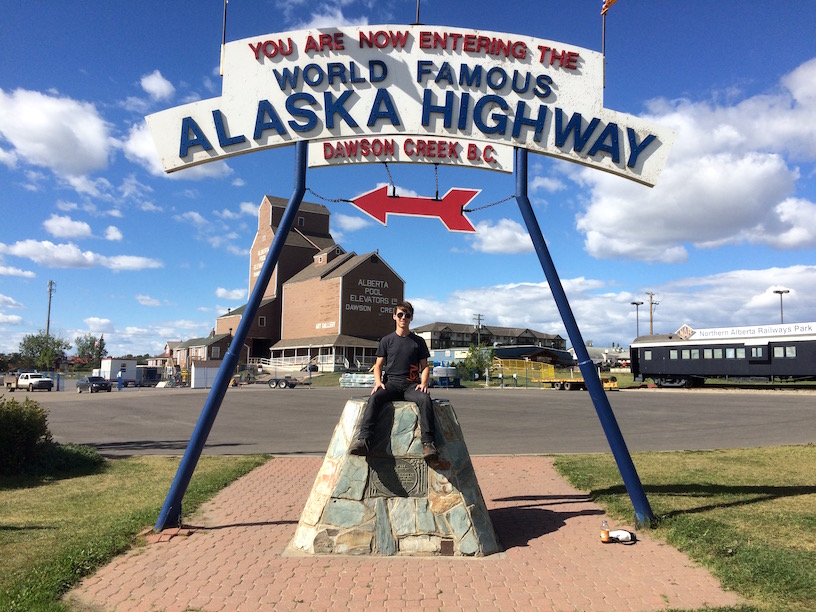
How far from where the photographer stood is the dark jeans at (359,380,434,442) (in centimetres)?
545

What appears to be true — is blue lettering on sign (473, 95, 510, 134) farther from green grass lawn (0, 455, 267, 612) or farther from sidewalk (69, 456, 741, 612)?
green grass lawn (0, 455, 267, 612)

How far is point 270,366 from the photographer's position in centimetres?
6519

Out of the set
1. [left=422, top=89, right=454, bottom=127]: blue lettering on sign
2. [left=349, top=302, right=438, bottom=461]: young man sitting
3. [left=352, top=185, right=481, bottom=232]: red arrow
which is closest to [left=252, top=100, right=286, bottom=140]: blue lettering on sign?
[left=352, top=185, right=481, bottom=232]: red arrow

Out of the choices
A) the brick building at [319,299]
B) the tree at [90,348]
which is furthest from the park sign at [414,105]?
the tree at [90,348]

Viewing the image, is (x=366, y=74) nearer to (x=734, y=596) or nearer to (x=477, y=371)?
(x=734, y=596)

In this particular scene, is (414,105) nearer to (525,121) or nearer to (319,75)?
(319,75)

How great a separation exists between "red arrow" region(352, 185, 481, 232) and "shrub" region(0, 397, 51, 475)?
679 cm

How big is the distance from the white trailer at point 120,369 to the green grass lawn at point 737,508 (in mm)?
59213

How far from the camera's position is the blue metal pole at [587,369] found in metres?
6.46

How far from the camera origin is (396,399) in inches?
225

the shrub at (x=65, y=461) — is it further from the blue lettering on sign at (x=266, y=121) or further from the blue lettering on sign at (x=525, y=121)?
the blue lettering on sign at (x=525, y=121)

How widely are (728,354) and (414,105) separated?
3295cm

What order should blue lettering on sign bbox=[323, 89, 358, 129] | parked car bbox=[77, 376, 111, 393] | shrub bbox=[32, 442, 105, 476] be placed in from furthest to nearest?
parked car bbox=[77, 376, 111, 393] < shrub bbox=[32, 442, 105, 476] < blue lettering on sign bbox=[323, 89, 358, 129]

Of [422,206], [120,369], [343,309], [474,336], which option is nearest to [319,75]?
[422,206]
